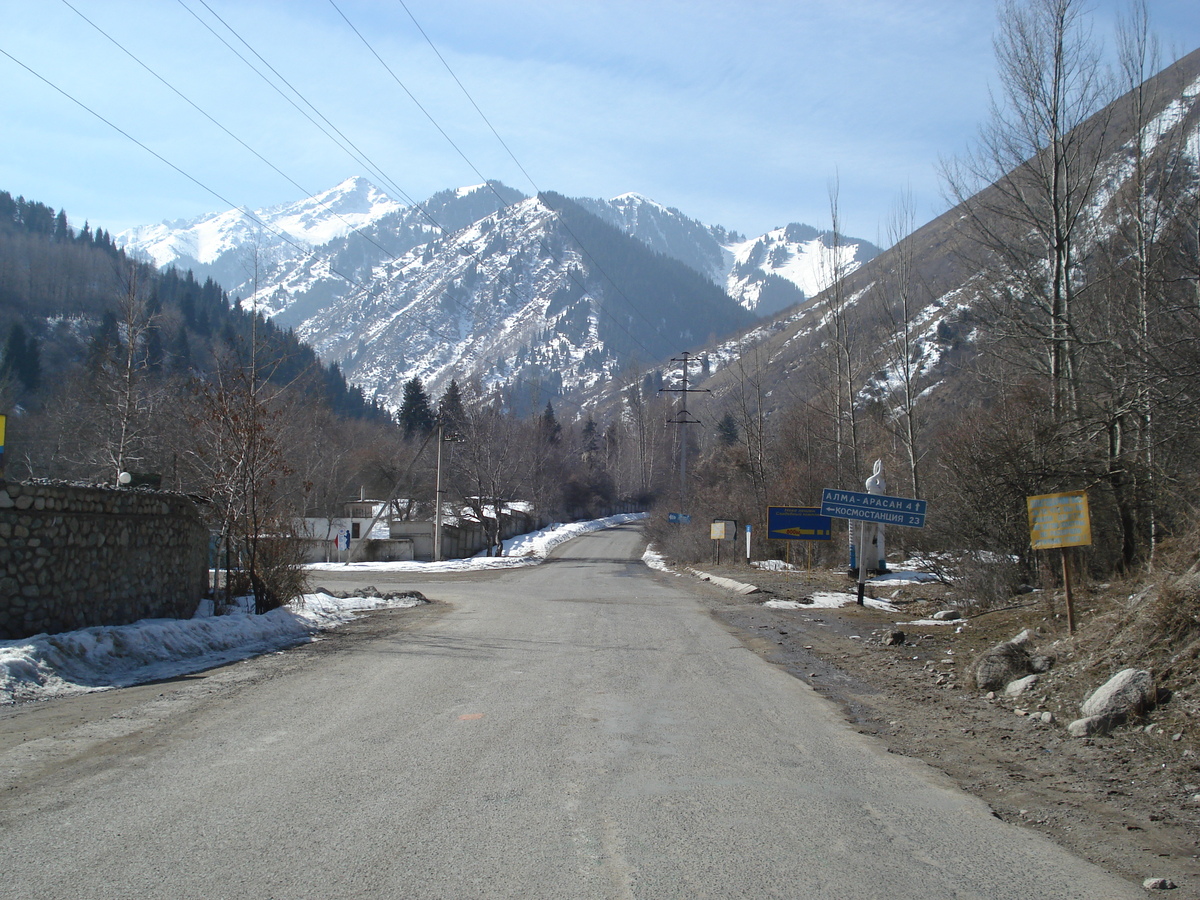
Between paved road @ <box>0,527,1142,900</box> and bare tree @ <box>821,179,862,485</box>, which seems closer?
paved road @ <box>0,527,1142,900</box>

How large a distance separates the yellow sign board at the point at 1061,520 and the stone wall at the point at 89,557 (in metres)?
12.2

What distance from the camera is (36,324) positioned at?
4067 inches

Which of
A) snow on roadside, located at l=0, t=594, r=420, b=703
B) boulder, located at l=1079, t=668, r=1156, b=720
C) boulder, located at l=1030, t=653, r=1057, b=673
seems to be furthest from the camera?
snow on roadside, located at l=0, t=594, r=420, b=703

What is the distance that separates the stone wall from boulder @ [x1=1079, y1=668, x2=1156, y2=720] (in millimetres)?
11581

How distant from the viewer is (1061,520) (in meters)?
9.94

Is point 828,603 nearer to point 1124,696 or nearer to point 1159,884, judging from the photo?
point 1124,696

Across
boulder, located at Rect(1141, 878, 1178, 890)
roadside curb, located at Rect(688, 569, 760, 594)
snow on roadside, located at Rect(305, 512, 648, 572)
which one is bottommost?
snow on roadside, located at Rect(305, 512, 648, 572)

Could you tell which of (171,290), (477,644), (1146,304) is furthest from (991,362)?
(171,290)

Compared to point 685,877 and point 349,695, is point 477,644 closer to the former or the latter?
point 349,695

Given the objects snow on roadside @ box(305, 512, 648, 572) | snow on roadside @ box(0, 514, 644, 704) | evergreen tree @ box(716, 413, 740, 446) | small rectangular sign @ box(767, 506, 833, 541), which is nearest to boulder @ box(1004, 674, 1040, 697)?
snow on roadside @ box(0, 514, 644, 704)

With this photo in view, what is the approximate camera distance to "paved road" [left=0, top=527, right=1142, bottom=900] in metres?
4.04

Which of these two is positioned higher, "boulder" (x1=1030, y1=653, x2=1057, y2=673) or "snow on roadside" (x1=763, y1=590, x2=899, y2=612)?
"boulder" (x1=1030, y1=653, x2=1057, y2=673)

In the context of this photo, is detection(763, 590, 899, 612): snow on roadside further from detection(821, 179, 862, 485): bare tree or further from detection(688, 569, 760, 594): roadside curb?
detection(821, 179, 862, 485): bare tree

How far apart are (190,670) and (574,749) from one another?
644cm
